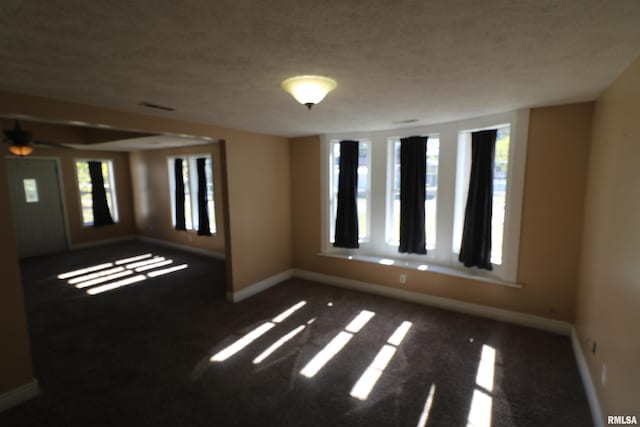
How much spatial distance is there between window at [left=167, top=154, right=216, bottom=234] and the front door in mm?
2446

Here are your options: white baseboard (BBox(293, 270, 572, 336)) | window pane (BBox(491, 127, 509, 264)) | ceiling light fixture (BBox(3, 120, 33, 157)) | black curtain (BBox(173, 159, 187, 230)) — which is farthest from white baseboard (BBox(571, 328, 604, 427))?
black curtain (BBox(173, 159, 187, 230))

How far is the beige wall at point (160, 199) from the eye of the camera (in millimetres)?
6160

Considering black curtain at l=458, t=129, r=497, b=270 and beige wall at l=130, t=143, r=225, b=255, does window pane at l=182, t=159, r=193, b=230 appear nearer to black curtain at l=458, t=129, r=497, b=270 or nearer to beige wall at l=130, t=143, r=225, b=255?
beige wall at l=130, t=143, r=225, b=255

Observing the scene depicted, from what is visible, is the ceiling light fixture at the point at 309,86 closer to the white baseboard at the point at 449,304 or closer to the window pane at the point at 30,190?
the white baseboard at the point at 449,304

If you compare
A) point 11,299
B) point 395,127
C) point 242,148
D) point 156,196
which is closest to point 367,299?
point 395,127

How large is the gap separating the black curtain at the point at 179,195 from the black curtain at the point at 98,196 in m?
2.08

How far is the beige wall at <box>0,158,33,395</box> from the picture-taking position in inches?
86.4

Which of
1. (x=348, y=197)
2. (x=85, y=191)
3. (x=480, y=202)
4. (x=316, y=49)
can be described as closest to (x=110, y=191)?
(x=85, y=191)

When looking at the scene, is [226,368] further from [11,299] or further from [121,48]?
[121,48]

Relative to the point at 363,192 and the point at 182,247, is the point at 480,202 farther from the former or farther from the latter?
the point at 182,247

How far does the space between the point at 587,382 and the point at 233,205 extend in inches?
157

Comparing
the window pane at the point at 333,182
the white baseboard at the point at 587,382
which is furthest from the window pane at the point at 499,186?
the window pane at the point at 333,182

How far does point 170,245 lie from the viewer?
7152mm

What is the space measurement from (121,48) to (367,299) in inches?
146
